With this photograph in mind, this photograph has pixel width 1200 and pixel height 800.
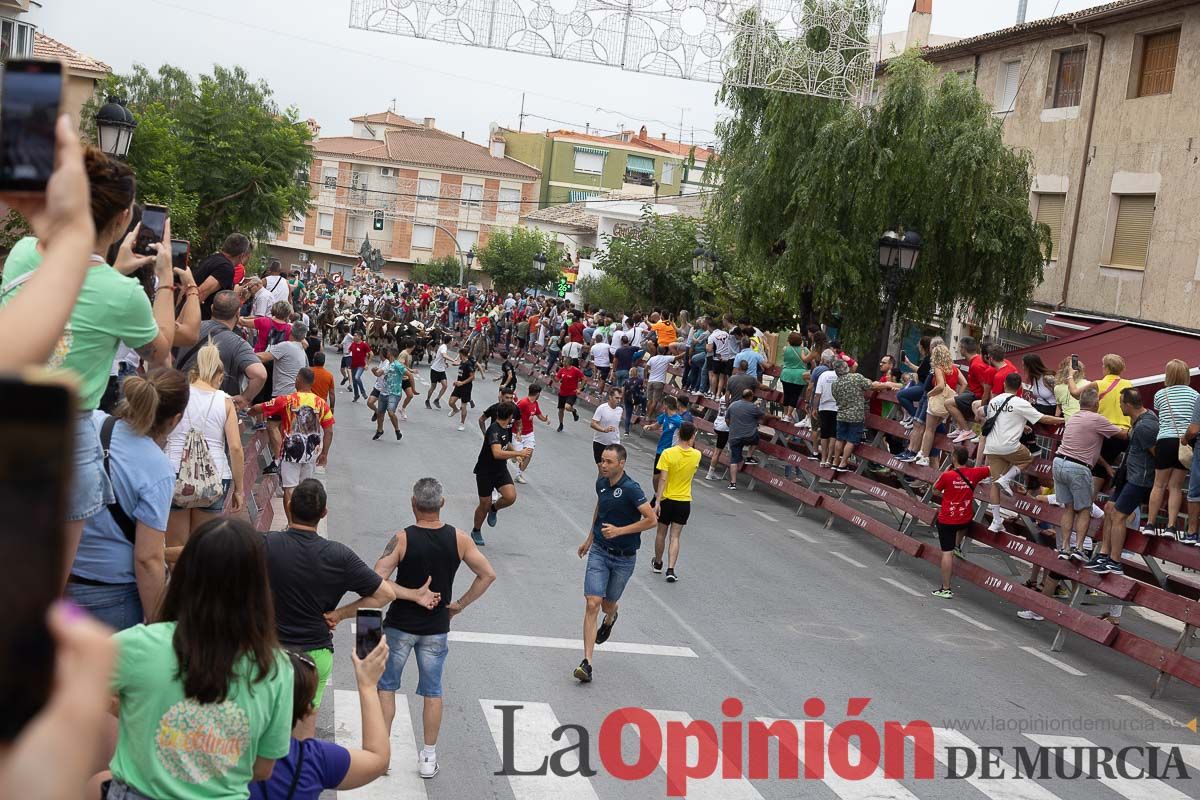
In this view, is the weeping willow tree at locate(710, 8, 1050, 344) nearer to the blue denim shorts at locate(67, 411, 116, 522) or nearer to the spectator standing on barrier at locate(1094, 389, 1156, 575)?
the spectator standing on barrier at locate(1094, 389, 1156, 575)

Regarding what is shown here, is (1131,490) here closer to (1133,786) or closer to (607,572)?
(1133,786)

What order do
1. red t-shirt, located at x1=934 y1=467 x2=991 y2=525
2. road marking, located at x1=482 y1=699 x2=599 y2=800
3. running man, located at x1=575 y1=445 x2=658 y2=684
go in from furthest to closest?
red t-shirt, located at x1=934 y1=467 x2=991 y2=525, running man, located at x1=575 y1=445 x2=658 y2=684, road marking, located at x1=482 y1=699 x2=599 y2=800

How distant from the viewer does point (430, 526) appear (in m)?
8.43

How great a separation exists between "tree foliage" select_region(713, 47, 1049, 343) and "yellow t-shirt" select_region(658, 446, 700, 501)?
11435 millimetres

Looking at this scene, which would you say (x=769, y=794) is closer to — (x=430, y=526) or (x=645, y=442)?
(x=430, y=526)

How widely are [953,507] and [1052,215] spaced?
16000 mm

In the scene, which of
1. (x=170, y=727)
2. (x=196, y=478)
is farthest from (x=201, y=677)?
(x=196, y=478)

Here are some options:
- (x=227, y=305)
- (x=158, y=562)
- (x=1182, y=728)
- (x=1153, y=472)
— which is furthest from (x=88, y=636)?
(x=1153, y=472)

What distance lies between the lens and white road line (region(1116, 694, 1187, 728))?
11055mm

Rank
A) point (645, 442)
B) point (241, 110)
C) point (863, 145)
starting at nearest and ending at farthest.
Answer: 1. point (863, 145)
2. point (645, 442)
3. point (241, 110)

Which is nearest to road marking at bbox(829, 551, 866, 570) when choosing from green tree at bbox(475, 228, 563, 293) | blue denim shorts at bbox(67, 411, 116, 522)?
blue denim shorts at bbox(67, 411, 116, 522)

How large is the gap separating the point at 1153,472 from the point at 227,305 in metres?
9.85

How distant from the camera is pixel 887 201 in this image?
2530cm

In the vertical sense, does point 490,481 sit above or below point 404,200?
below
